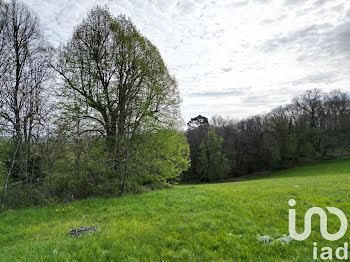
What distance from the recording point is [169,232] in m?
4.44

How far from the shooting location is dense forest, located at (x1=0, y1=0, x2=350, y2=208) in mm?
8797

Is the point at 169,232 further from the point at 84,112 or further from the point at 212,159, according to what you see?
the point at 212,159

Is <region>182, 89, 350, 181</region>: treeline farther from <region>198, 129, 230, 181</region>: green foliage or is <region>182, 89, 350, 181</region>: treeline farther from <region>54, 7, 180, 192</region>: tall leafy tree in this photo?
<region>54, 7, 180, 192</region>: tall leafy tree

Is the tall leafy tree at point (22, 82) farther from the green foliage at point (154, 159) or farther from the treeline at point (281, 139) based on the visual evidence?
the treeline at point (281, 139)

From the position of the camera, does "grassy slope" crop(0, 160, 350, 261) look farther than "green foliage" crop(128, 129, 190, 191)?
No

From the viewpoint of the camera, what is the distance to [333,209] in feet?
17.3

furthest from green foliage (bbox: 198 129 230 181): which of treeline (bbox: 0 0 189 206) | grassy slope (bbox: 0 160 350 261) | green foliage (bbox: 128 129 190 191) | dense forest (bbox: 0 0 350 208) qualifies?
grassy slope (bbox: 0 160 350 261)

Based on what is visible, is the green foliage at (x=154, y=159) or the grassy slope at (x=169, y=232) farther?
the green foliage at (x=154, y=159)

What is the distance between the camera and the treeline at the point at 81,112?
879cm

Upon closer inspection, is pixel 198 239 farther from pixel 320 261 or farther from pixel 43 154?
pixel 43 154

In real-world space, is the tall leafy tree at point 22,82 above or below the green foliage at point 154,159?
above

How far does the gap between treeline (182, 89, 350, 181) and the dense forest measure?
26.5 m

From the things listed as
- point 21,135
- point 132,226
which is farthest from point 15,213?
point 132,226

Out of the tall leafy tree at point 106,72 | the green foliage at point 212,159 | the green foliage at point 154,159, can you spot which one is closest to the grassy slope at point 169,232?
the green foliage at point 154,159
